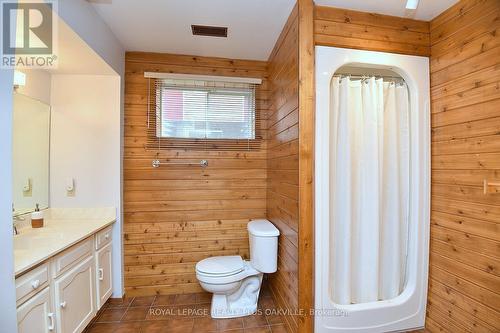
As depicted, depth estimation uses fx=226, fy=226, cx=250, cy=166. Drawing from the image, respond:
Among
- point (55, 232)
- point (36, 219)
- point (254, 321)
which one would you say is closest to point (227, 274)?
point (254, 321)

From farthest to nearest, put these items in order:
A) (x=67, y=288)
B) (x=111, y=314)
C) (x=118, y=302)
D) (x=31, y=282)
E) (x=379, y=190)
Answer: (x=118, y=302) < (x=111, y=314) < (x=379, y=190) < (x=67, y=288) < (x=31, y=282)

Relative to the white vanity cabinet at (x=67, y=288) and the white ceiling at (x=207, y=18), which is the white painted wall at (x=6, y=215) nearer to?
the white vanity cabinet at (x=67, y=288)

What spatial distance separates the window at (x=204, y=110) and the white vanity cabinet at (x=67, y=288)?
3.82ft

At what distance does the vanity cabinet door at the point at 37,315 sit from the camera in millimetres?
1102

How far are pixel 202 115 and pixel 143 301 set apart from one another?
1910mm

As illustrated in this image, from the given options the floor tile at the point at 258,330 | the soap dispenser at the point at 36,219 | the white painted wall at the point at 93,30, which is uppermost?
the white painted wall at the point at 93,30

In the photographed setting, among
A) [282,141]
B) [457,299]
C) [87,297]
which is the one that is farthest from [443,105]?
[87,297]

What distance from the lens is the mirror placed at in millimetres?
1710

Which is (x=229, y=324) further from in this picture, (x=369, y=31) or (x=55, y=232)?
(x=369, y=31)

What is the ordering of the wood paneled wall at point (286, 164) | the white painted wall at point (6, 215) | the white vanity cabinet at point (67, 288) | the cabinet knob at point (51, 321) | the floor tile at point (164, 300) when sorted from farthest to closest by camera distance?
the floor tile at point (164, 300)
the wood paneled wall at point (286, 164)
the cabinet knob at point (51, 321)
the white vanity cabinet at point (67, 288)
the white painted wall at point (6, 215)

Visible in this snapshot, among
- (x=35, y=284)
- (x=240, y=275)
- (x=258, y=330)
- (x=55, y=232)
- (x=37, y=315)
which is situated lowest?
(x=258, y=330)

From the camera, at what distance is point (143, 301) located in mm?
2174

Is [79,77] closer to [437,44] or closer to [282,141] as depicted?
[282,141]

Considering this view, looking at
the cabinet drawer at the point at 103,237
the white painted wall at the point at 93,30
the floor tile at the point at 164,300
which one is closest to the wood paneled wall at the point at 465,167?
the floor tile at the point at 164,300
